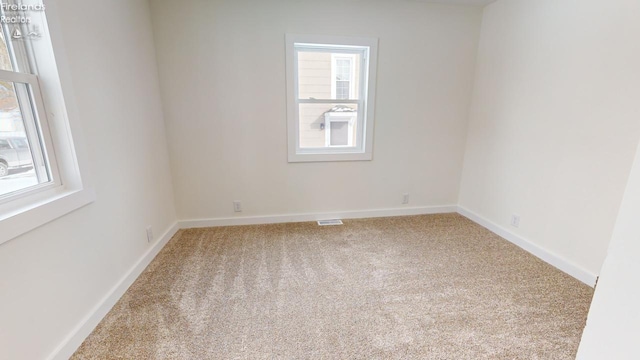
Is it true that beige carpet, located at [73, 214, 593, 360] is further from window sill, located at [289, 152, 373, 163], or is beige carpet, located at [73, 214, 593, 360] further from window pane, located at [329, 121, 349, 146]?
window pane, located at [329, 121, 349, 146]

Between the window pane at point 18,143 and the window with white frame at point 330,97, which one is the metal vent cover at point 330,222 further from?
the window pane at point 18,143

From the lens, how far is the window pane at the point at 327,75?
295 cm

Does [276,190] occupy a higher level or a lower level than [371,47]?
lower

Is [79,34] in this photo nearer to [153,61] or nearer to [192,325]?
[153,61]

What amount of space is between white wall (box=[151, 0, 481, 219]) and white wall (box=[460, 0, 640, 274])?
0.45 m

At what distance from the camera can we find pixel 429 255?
8.23ft

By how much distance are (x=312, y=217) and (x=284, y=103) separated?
1388 millimetres

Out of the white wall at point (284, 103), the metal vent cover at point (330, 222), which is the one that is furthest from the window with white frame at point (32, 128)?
the metal vent cover at point (330, 222)

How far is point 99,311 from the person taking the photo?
172 centimetres

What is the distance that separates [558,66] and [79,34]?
11.5ft

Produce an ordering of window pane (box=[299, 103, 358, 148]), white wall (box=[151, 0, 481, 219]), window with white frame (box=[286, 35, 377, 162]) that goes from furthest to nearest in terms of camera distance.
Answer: window pane (box=[299, 103, 358, 148]), window with white frame (box=[286, 35, 377, 162]), white wall (box=[151, 0, 481, 219])

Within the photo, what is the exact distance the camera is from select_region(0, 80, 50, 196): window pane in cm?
130

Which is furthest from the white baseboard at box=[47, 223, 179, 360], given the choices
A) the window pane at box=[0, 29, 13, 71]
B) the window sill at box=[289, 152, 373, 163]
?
the window sill at box=[289, 152, 373, 163]

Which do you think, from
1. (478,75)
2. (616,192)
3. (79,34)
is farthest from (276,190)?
(616,192)
